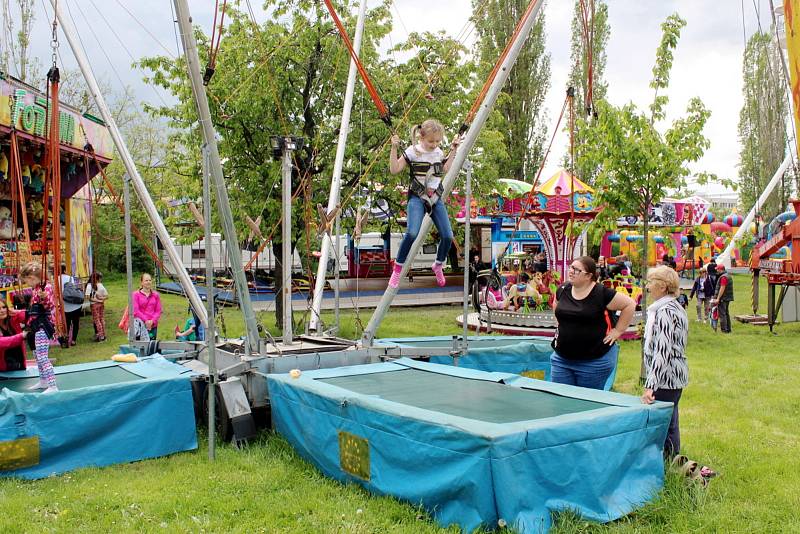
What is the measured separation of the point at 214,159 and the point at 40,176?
32.5 feet

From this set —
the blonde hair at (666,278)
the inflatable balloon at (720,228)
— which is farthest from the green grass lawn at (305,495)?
the inflatable balloon at (720,228)

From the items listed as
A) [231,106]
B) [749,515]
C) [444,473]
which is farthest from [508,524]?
[231,106]

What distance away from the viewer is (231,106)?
41.5 ft

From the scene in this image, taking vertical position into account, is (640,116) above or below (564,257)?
above

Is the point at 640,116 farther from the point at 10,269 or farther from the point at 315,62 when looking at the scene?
the point at 10,269

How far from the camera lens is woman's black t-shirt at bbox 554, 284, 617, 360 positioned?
214 inches

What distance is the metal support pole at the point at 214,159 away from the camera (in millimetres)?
5305

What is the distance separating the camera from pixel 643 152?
9.83 meters

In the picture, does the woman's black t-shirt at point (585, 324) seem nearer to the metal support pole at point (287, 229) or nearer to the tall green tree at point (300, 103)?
the metal support pole at point (287, 229)

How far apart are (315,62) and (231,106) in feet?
5.54

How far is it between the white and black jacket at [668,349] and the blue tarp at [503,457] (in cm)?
23

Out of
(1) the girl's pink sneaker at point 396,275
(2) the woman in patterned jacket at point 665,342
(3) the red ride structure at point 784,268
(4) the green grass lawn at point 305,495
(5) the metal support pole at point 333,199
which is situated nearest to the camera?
(4) the green grass lawn at point 305,495

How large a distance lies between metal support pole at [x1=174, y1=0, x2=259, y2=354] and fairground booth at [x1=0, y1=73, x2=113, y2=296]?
3.93m

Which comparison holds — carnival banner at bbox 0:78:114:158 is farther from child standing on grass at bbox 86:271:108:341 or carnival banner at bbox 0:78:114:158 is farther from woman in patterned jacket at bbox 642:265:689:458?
woman in patterned jacket at bbox 642:265:689:458
